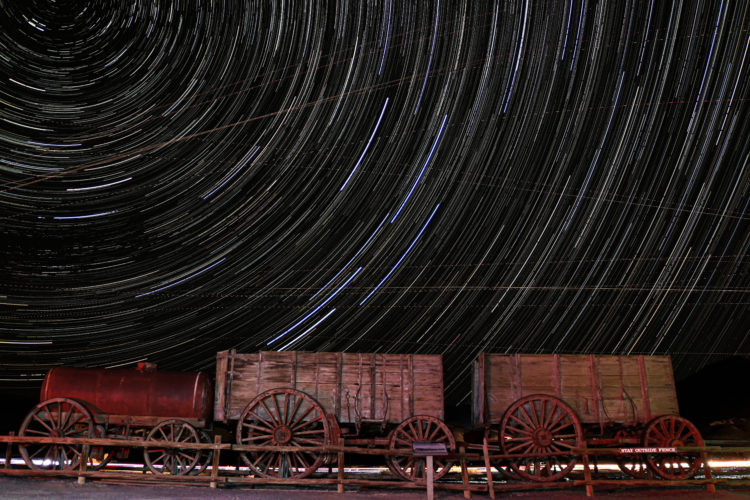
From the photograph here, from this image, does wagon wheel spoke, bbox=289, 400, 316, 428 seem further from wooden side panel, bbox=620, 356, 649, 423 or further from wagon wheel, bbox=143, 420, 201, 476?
wooden side panel, bbox=620, 356, 649, 423

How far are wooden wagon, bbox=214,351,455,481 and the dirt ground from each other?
4.47 feet

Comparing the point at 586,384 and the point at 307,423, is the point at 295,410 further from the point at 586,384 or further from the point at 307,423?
the point at 586,384

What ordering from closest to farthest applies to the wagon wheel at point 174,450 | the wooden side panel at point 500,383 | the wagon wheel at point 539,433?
the wagon wheel at point 539,433
the wagon wheel at point 174,450
the wooden side panel at point 500,383

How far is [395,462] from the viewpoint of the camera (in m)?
13.8

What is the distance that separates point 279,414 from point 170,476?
109 inches

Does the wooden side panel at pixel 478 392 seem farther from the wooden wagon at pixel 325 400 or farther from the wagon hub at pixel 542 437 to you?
the wagon hub at pixel 542 437

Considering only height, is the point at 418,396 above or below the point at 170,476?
above

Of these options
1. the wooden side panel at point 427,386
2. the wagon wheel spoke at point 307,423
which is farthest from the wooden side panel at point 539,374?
the wagon wheel spoke at point 307,423

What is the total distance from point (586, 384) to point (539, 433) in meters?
1.83

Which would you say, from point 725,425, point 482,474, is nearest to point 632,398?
point 482,474

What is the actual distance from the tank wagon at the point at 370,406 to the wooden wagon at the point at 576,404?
0.03 m

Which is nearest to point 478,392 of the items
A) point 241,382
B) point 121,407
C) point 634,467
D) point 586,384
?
point 586,384

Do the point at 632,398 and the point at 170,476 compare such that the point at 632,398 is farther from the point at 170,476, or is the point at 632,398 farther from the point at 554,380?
the point at 170,476

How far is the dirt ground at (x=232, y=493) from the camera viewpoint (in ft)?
36.5
